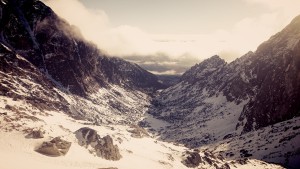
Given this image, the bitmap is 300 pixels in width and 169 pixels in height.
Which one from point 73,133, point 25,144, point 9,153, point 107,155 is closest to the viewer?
point 9,153

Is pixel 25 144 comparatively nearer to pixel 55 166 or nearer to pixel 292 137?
pixel 55 166

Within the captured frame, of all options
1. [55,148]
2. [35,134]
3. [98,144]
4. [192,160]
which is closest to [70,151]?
[55,148]

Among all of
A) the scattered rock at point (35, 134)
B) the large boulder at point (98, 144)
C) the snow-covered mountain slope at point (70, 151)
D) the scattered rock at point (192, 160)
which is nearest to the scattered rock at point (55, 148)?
the snow-covered mountain slope at point (70, 151)

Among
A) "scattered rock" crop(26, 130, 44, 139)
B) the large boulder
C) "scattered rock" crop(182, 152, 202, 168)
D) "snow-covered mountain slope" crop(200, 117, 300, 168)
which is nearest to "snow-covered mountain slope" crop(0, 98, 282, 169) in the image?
"scattered rock" crop(26, 130, 44, 139)

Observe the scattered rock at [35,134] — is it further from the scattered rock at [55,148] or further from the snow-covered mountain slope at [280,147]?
the snow-covered mountain slope at [280,147]

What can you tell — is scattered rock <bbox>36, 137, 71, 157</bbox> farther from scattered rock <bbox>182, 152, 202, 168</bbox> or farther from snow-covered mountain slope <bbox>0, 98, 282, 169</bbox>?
scattered rock <bbox>182, 152, 202, 168</bbox>

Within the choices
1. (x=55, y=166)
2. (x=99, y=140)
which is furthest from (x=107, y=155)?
(x=55, y=166)

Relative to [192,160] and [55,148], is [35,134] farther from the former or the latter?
[192,160]
